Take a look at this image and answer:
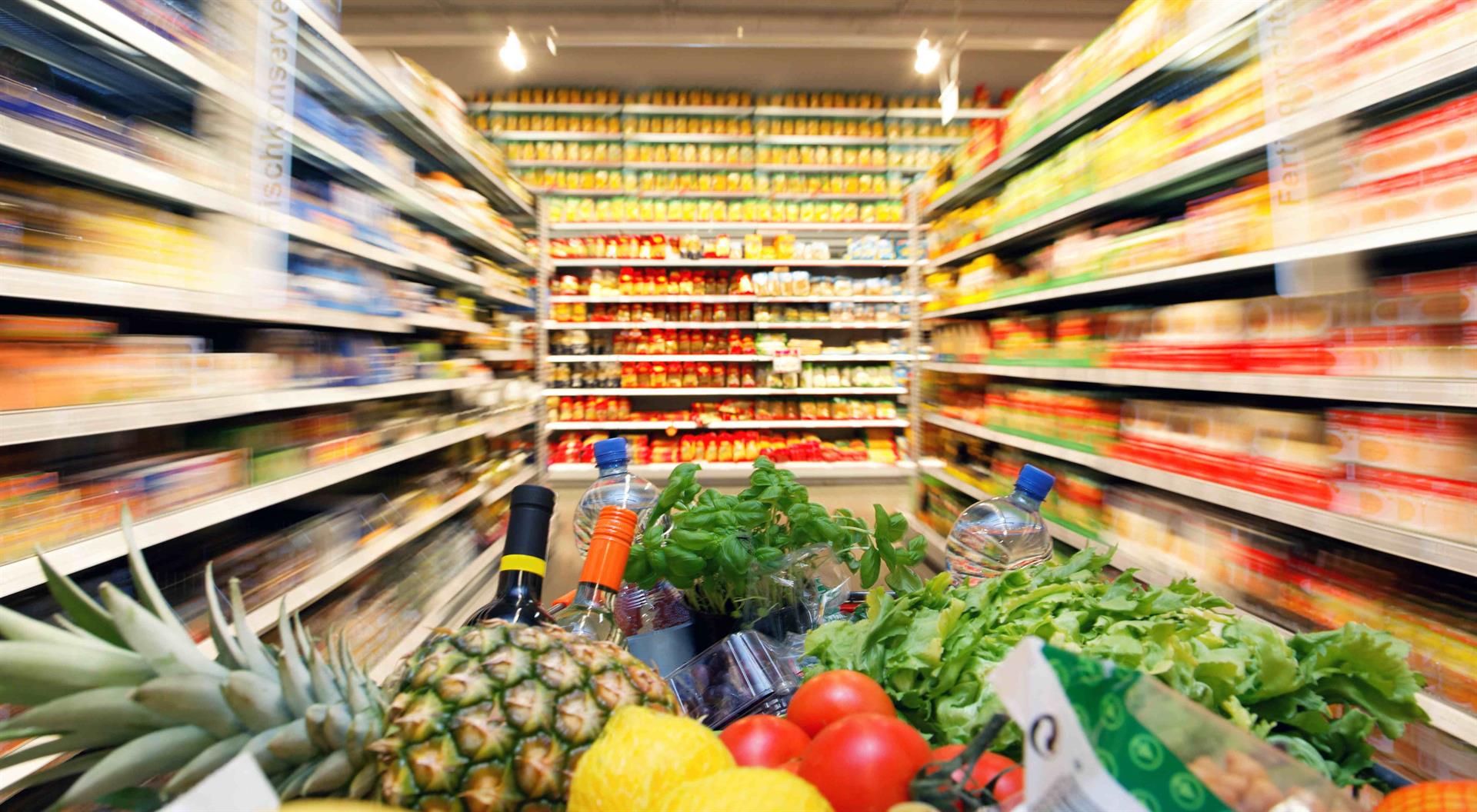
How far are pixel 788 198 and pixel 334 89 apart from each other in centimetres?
436

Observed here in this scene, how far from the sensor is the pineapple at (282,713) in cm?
48

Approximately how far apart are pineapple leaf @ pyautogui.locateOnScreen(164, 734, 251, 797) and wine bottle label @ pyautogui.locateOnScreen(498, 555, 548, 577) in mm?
325

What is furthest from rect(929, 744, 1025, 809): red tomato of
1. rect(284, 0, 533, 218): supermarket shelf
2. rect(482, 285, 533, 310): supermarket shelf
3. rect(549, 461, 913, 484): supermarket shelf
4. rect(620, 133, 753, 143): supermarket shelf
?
rect(620, 133, 753, 143): supermarket shelf

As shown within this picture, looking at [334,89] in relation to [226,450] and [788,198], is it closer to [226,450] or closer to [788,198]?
[226,450]

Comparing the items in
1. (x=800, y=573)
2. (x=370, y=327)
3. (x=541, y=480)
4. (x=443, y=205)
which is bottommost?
(x=541, y=480)

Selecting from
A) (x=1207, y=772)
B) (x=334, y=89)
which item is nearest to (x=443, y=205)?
(x=334, y=89)

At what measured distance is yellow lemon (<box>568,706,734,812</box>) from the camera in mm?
454

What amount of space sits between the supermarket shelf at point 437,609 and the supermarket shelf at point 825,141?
426 centimetres

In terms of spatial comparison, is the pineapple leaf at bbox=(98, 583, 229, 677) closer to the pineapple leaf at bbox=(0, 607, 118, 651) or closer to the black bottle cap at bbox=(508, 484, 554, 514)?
the pineapple leaf at bbox=(0, 607, 118, 651)

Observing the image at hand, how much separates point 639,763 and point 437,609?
2.80 meters

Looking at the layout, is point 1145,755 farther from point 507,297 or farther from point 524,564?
point 507,297

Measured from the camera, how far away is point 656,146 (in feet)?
20.4

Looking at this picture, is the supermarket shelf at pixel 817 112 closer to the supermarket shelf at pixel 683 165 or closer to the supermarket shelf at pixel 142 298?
the supermarket shelf at pixel 683 165

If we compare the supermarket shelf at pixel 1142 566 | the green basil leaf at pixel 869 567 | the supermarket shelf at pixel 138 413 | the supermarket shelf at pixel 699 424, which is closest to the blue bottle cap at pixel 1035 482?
the supermarket shelf at pixel 1142 566
